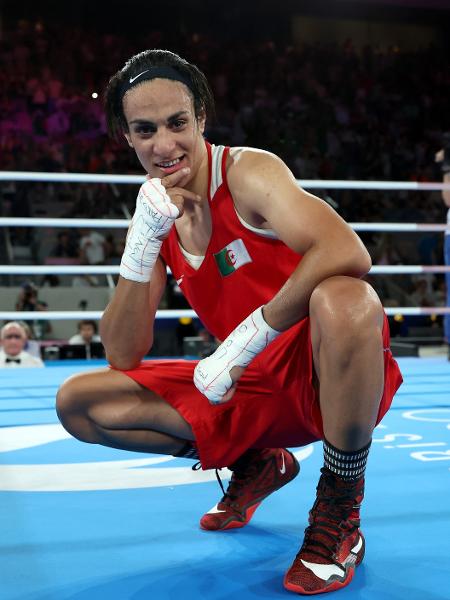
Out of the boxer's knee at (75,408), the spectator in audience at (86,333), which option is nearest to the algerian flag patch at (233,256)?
the boxer's knee at (75,408)

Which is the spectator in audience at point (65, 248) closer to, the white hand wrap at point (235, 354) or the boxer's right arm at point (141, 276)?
the boxer's right arm at point (141, 276)

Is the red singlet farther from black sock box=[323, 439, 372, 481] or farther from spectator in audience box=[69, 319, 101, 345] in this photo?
spectator in audience box=[69, 319, 101, 345]

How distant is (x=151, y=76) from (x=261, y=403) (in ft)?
2.18

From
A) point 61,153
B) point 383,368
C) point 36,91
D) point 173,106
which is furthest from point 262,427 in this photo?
point 36,91

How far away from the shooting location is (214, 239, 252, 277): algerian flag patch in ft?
4.92

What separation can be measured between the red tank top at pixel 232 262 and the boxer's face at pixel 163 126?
0.20 feet

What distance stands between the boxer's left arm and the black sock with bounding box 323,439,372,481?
7.9 inches

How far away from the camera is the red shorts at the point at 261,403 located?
1457 mm

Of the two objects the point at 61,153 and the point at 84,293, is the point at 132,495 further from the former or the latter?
the point at 61,153

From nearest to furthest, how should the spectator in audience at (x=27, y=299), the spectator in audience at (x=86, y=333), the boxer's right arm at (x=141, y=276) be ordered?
the boxer's right arm at (x=141, y=276) → the spectator in audience at (x=86, y=333) → the spectator in audience at (x=27, y=299)

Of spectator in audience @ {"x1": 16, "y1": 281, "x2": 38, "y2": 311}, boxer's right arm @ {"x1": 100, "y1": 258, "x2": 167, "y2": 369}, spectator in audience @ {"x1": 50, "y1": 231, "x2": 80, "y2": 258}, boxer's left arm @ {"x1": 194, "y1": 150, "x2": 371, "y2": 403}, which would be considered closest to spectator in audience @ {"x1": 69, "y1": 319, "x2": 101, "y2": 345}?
spectator in audience @ {"x1": 16, "y1": 281, "x2": 38, "y2": 311}

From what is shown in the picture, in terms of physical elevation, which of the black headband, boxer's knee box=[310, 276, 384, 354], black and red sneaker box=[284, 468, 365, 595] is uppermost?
the black headband

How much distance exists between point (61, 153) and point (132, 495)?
8086 millimetres

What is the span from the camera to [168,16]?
39.1ft
